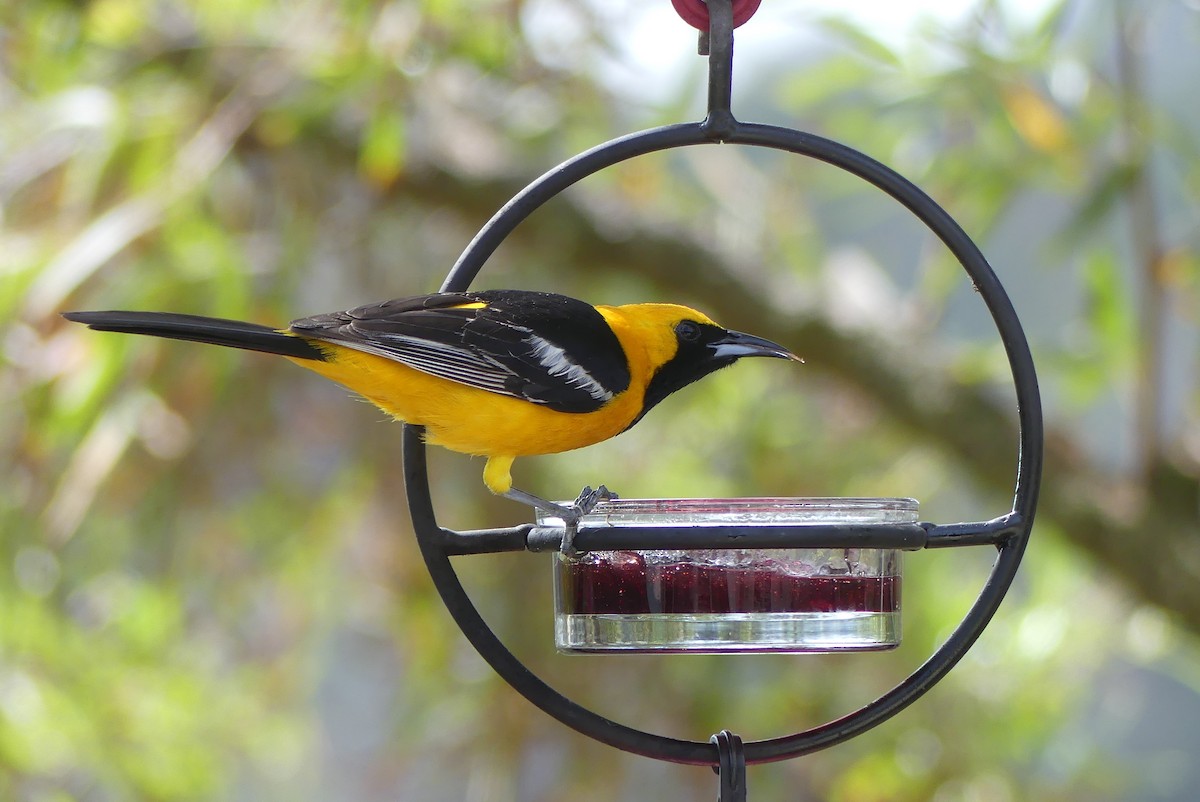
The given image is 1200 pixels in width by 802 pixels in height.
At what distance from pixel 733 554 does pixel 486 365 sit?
0.50 metres

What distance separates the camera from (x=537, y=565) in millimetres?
4090

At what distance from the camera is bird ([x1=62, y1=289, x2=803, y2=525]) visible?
1.85m

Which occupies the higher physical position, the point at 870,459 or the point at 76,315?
the point at 870,459

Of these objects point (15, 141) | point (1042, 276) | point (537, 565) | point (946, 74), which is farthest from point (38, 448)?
point (1042, 276)

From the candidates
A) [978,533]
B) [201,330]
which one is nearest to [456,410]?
[201,330]

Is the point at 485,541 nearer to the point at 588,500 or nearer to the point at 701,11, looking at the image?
the point at 588,500

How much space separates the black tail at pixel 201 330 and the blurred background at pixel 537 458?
123cm

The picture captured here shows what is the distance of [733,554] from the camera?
5.44ft

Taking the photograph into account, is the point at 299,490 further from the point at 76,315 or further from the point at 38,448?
the point at 76,315

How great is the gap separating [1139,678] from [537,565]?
321 centimetres

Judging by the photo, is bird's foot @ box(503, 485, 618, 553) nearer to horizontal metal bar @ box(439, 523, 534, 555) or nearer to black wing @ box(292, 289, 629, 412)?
horizontal metal bar @ box(439, 523, 534, 555)

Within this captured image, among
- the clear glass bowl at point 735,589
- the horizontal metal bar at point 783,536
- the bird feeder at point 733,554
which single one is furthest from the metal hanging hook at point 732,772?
the horizontal metal bar at point 783,536

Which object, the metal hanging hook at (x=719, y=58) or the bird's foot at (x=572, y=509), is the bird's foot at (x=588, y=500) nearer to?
the bird's foot at (x=572, y=509)

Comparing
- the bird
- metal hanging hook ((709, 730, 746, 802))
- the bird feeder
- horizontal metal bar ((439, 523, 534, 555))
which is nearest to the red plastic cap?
the bird feeder
